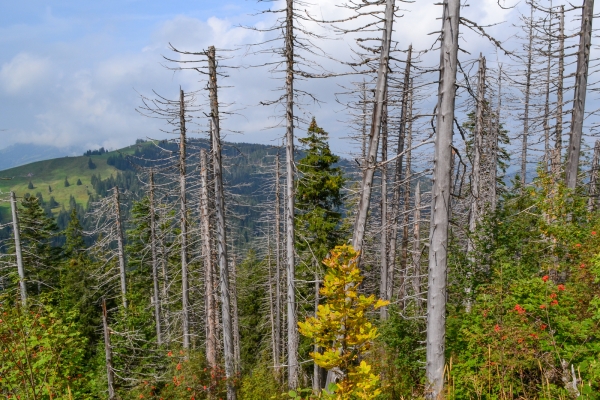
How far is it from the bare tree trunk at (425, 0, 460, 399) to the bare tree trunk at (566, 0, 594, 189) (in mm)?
7729

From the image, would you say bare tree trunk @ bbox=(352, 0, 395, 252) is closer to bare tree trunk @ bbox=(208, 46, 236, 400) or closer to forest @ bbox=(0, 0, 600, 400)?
forest @ bbox=(0, 0, 600, 400)

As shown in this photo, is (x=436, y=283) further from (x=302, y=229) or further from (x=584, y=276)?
(x=302, y=229)

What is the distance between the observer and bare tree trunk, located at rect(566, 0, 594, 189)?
1034cm

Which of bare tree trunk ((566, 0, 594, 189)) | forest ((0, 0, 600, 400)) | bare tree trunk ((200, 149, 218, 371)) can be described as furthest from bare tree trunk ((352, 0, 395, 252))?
bare tree trunk ((200, 149, 218, 371))

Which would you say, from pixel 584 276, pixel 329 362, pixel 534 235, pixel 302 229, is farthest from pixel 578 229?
pixel 302 229

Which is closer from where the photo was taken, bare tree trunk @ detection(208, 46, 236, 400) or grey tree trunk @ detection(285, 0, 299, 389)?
grey tree trunk @ detection(285, 0, 299, 389)

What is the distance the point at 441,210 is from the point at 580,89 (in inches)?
349

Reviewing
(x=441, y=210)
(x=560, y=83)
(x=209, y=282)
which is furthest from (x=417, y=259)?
(x=441, y=210)

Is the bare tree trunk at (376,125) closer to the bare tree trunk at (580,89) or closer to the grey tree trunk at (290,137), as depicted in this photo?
the grey tree trunk at (290,137)

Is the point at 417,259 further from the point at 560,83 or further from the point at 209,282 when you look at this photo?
the point at 209,282

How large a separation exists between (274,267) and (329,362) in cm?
2536

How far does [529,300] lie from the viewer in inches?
227

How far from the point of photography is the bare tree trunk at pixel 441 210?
5.18 meters

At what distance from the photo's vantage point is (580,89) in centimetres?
1068
